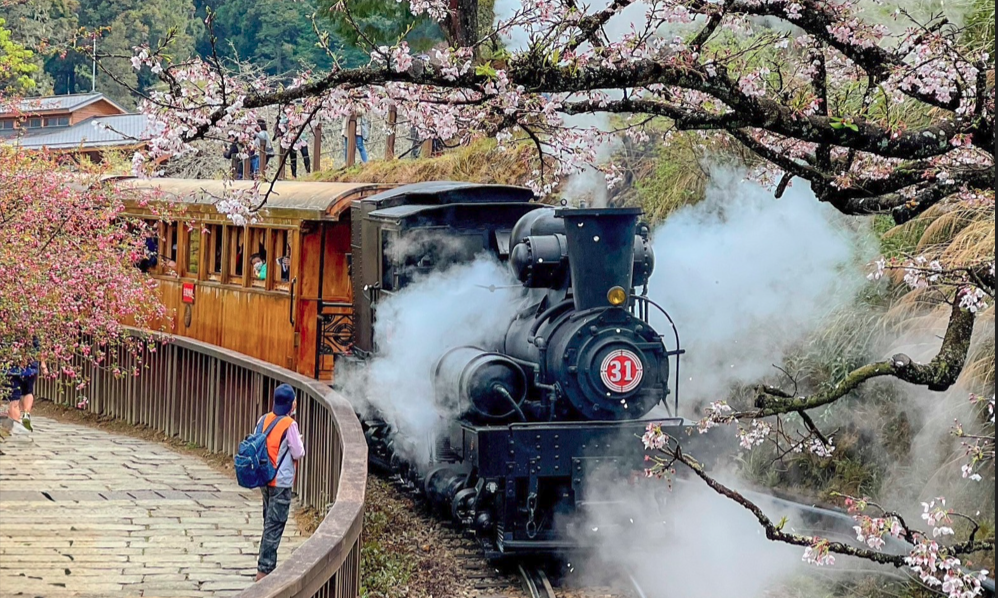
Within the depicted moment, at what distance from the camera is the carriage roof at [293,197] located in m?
13.3

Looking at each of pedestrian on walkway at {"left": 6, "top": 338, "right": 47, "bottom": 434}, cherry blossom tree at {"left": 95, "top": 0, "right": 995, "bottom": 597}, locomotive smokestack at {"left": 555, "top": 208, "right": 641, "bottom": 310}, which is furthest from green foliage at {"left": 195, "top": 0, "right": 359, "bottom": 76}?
cherry blossom tree at {"left": 95, "top": 0, "right": 995, "bottom": 597}

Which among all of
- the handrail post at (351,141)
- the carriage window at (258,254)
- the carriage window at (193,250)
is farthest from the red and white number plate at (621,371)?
the handrail post at (351,141)

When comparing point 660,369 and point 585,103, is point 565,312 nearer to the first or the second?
point 660,369

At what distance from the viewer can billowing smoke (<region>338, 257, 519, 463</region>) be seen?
10.3m

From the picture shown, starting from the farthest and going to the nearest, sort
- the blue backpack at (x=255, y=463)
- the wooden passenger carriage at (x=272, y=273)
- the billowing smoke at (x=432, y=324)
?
the wooden passenger carriage at (x=272, y=273)
the billowing smoke at (x=432, y=324)
the blue backpack at (x=255, y=463)

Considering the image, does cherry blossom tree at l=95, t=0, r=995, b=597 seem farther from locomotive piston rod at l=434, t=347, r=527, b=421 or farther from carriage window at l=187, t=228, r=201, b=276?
carriage window at l=187, t=228, r=201, b=276

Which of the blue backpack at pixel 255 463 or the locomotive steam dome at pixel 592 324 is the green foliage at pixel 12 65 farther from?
the locomotive steam dome at pixel 592 324

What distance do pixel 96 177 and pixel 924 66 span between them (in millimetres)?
11020

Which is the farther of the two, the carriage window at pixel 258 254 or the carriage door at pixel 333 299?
the carriage window at pixel 258 254

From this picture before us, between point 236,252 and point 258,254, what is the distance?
1.70 feet

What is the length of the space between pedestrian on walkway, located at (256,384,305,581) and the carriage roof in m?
Answer: 4.03

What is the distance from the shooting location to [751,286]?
40.4ft

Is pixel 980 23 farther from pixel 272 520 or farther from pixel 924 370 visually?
pixel 272 520

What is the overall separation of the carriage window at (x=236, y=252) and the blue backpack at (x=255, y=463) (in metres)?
7.24
